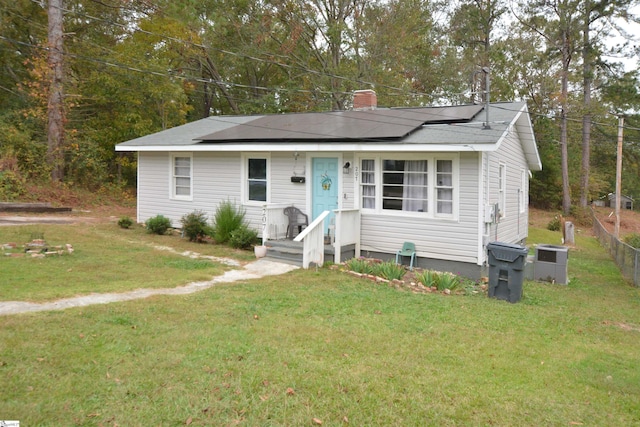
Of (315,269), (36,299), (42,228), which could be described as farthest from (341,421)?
(42,228)

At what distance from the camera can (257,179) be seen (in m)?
13.2

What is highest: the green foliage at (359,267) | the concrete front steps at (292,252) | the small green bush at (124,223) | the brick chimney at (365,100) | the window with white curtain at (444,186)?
the brick chimney at (365,100)

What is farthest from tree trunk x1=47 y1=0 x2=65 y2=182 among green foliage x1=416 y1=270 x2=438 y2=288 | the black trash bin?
the black trash bin

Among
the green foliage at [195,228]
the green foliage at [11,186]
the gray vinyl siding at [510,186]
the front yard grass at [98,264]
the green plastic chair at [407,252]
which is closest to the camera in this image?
the front yard grass at [98,264]

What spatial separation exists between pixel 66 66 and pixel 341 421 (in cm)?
2266

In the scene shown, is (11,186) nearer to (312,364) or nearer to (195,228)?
(195,228)

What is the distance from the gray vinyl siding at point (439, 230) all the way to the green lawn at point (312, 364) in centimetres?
267

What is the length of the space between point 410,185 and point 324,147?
2153 mm

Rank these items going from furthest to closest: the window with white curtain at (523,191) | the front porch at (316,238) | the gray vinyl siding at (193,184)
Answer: the window with white curtain at (523,191) < the gray vinyl siding at (193,184) < the front porch at (316,238)

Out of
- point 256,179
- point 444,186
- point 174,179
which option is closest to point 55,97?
point 174,179

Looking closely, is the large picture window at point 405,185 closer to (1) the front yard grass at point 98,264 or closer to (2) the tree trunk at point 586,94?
(1) the front yard grass at point 98,264

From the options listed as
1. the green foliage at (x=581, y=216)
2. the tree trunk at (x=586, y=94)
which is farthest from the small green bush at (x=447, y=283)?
the tree trunk at (x=586, y=94)

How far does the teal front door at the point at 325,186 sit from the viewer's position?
39.3 feet

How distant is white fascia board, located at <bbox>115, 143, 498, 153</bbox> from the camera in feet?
31.8
